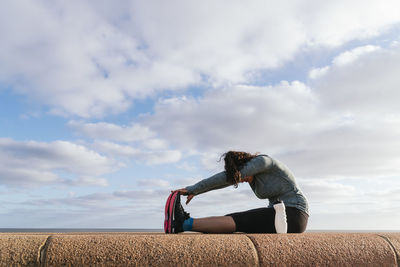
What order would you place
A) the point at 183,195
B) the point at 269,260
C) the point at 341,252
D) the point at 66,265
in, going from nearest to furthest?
the point at 66,265, the point at 269,260, the point at 341,252, the point at 183,195

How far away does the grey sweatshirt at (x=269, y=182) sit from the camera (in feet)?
14.4

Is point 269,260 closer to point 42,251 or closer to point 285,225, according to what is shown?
point 285,225

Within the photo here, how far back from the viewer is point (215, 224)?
4.15 metres

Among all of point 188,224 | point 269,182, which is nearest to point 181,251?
point 188,224

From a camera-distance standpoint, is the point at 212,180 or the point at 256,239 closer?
the point at 256,239

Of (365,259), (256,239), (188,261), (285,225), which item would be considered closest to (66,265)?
(188,261)

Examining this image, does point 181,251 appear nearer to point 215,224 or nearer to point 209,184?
point 215,224

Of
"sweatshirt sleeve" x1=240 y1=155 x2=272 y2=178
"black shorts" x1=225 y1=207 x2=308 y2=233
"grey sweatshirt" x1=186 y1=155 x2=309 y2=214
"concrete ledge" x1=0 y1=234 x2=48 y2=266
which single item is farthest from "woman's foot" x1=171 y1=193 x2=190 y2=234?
"concrete ledge" x1=0 y1=234 x2=48 y2=266

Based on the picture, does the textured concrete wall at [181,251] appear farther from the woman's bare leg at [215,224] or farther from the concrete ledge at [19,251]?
the woman's bare leg at [215,224]

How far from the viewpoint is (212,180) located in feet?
14.5

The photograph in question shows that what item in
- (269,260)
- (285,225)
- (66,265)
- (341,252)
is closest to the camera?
(66,265)

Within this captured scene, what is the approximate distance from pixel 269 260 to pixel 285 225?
3.44 feet

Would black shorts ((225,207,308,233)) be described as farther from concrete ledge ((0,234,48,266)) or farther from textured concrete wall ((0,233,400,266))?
concrete ledge ((0,234,48,266))

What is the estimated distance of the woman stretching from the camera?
4.20 m
